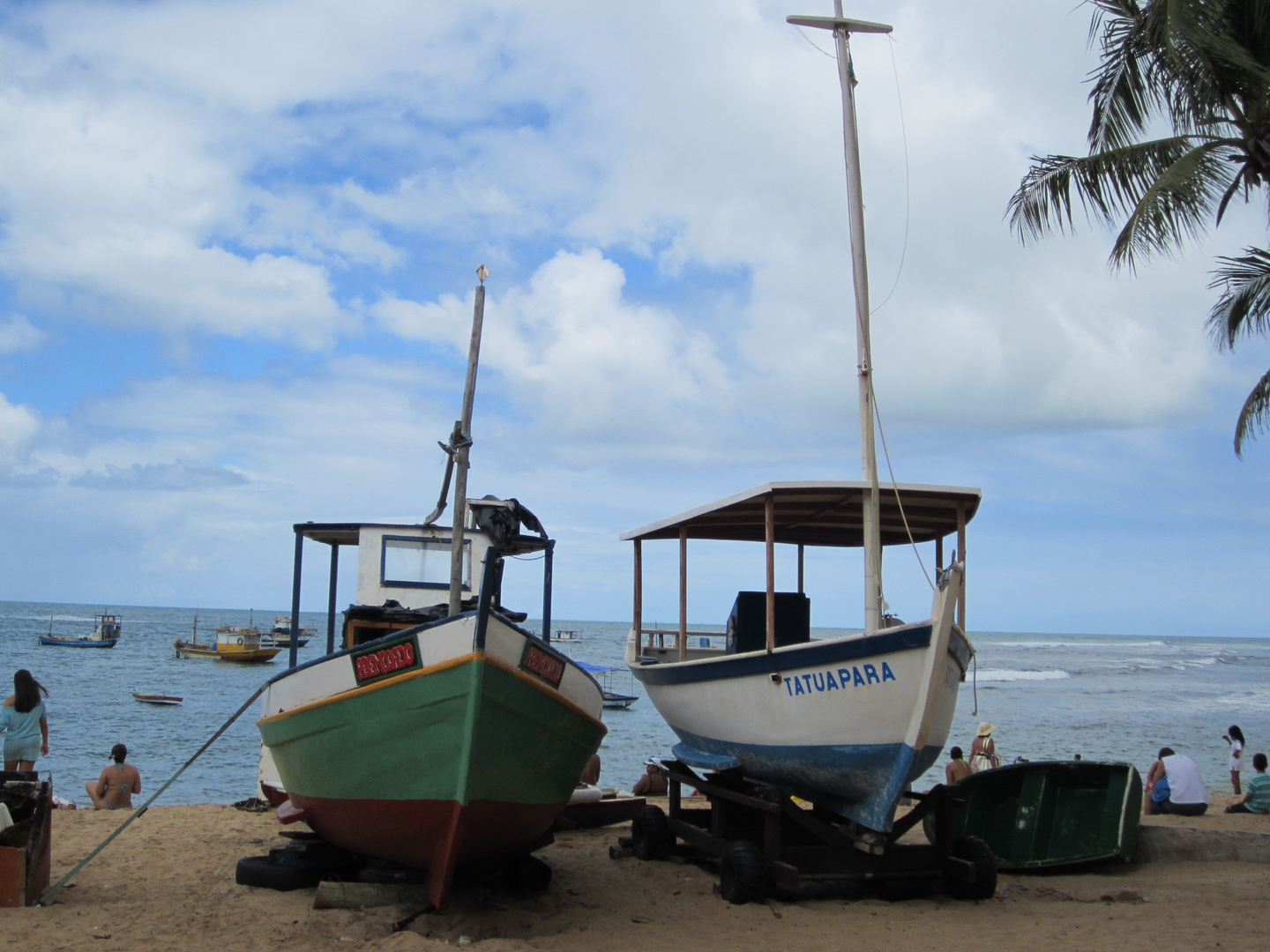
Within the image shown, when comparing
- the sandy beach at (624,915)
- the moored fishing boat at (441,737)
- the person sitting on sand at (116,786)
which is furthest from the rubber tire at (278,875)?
the person sitting on sand at (116,786)

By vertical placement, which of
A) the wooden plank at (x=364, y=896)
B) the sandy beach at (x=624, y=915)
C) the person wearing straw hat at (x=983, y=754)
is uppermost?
the person wearing straw hat at (x=983, y=754)

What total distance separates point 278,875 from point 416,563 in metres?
3.55

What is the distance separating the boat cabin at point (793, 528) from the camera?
8.54m

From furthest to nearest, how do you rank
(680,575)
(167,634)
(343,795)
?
(167,634)
(680,575)
(343,795)

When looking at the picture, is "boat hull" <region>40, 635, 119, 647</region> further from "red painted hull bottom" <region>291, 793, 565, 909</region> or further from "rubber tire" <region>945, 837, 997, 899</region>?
"rubber tire" <region>945, 837, 997, 899</region>

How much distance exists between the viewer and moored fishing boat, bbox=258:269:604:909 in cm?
656

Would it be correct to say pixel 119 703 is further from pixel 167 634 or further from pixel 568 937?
pixel 167 634

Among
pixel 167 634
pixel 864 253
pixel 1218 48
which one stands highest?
pixel 1218 48

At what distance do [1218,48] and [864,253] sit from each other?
3.52 meters

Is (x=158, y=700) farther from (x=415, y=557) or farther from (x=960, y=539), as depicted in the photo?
(x=960, y=539)

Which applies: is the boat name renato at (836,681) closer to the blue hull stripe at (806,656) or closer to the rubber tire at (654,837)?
the blue hull stripe at (806,656)

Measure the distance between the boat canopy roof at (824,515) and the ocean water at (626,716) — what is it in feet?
5.81

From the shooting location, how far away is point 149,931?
6.43 meters

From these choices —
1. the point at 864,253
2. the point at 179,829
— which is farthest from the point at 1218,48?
the point at 179,829
